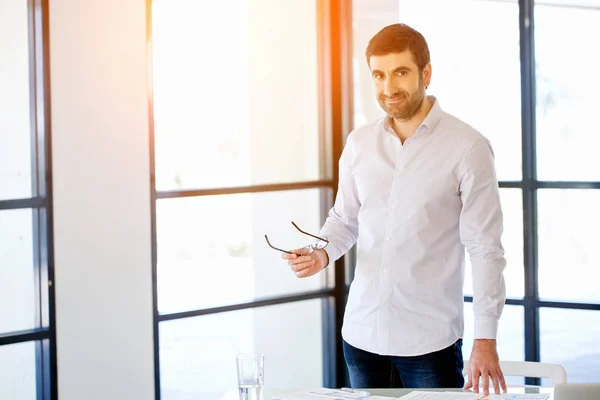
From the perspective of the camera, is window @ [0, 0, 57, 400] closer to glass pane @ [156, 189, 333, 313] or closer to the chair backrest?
glass pane @ [156, 189, 333, 313]

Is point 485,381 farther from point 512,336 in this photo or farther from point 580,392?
point 512,336

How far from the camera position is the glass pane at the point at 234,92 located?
3965 millimetres

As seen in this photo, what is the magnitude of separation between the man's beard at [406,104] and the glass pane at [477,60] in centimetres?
173

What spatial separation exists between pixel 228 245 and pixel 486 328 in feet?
6.90

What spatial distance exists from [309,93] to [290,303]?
3.76ft

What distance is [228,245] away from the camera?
165 inches

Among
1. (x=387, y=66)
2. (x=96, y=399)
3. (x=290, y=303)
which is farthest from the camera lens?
(x=290, y=303)

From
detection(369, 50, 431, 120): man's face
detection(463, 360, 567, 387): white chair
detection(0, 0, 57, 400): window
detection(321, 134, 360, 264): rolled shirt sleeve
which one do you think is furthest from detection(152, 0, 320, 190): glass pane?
detection(463, 360, 567, 387): white chair

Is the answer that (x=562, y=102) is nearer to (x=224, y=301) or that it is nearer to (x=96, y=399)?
(x=224, y=301)

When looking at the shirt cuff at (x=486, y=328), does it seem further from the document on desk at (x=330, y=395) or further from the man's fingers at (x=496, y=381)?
the document on desk at (x=330, y=395)

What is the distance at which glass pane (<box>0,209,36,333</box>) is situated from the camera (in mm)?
3393

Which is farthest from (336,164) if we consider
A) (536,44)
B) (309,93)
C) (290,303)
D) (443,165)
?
(443,165)

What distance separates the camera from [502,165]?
421 cm

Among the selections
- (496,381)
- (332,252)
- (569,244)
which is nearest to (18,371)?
(332,252)
